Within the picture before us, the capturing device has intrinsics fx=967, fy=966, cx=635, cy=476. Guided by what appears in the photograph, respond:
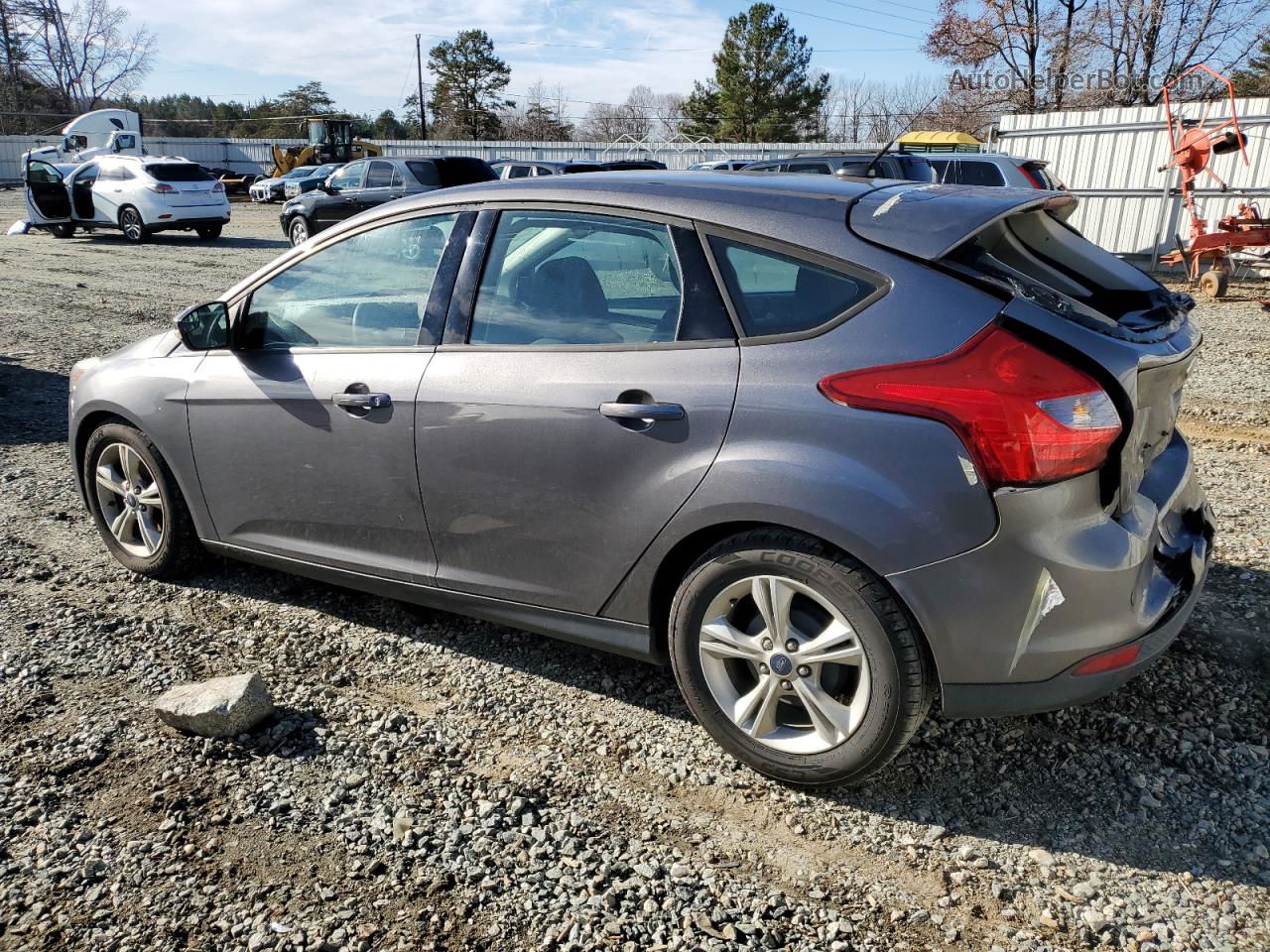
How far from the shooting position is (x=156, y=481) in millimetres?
4105

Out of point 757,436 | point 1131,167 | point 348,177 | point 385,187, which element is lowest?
point 757,436

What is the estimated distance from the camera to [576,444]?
2926 mm

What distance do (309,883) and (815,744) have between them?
55.5 inches

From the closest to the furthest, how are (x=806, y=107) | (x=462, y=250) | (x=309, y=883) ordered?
1. (x=309, y=883)
2. (x=462, y=250)
3. (x=806, y=107)

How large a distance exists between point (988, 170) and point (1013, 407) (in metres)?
13.2

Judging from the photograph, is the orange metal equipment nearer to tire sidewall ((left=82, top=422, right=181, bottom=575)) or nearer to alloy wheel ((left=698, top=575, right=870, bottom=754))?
alloy wheel ((left=698, top=575, right=870, bottom=754))

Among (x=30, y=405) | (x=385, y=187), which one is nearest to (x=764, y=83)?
(x=385, y=187)

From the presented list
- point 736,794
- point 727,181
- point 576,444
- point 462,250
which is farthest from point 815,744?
point 462,250

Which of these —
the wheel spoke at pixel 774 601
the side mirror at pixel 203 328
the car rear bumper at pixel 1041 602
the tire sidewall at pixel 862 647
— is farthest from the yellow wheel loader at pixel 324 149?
the car rear bumper at pixel 1041 602

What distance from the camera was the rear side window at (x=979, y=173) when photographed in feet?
46.1

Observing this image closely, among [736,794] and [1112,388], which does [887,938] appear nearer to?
[736,794]

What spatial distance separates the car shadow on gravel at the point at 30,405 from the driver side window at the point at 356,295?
388 cm

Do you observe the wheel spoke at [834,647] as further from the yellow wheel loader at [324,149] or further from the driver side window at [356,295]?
the yellow wheel loader at [324,149]

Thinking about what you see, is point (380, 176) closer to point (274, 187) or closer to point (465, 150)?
point (274, 187)
